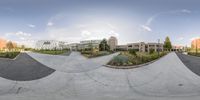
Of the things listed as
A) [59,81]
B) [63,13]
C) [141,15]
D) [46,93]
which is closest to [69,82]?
[59,81]

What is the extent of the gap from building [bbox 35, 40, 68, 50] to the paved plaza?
255 millimetres

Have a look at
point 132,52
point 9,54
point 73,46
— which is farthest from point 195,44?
point 9,54

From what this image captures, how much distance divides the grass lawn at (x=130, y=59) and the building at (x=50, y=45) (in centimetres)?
155

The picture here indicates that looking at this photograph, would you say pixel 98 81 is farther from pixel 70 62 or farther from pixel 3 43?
pixel 3 43

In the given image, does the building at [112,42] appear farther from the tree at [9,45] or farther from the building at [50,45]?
the tree at [9,45]

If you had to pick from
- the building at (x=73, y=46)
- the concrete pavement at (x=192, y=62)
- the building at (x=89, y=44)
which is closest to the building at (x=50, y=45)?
the building at (x=73, y=46)

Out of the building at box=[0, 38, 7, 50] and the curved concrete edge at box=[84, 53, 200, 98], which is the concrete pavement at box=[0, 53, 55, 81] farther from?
the curved concrete edge at box=[84, 53, 200, 98]

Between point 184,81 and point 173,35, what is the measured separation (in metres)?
1.38

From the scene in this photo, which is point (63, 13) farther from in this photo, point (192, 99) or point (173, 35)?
point (192, 99)

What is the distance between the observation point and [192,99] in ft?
15.1

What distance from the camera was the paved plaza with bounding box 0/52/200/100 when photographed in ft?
16.7

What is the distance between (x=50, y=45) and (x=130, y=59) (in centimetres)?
247

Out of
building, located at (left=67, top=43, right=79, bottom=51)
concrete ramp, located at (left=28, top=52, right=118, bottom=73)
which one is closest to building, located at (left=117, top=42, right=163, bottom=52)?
concrete ramp, located at (left=28, top=52, right=118, bottom=73)

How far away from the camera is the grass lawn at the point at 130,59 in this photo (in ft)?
18.0
